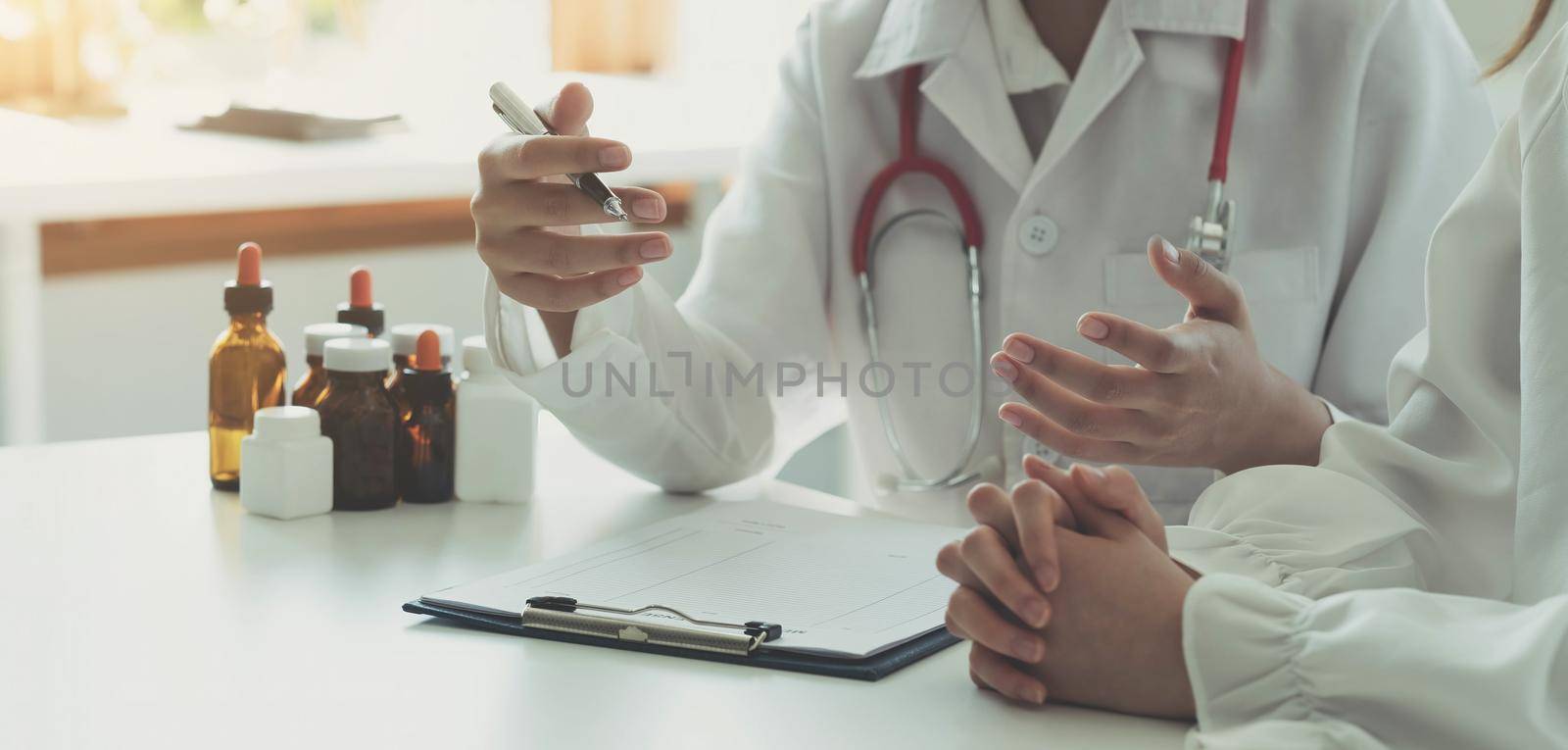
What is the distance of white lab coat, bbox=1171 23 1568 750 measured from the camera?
0.64m

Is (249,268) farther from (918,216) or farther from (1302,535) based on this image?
(1302,535)

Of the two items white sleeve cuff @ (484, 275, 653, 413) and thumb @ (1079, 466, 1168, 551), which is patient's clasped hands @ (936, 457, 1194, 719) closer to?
thumb @ (1079, 466, 1168, 551)

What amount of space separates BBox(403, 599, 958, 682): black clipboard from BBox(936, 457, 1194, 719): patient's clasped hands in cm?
5

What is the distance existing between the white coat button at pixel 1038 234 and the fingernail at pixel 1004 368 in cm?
45

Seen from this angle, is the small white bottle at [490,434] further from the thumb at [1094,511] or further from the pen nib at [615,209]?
the thumb at [1094,511]

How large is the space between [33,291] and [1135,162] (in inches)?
66.9

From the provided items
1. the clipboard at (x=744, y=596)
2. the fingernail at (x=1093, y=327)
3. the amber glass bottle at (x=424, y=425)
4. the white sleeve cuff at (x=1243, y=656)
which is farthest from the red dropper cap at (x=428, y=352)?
the white sleeve cuff at (x=1243, y=656)

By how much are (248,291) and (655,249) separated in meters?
0.39

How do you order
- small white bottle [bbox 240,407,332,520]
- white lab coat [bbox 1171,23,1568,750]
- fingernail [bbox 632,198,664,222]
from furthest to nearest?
small white bottle [bbox 240,407,332,520], fingernail [bbox 632,198,664,222], white lab coat [bbox 1171,23,1568,750]

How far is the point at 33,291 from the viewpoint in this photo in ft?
7.13

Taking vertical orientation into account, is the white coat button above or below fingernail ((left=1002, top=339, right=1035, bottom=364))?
above

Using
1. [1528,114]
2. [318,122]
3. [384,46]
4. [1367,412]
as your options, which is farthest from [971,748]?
[384,46]

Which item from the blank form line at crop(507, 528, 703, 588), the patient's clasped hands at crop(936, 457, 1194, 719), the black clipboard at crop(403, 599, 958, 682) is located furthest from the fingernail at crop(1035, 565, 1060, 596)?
the blank form line at crop(507, 528, 703, 588)

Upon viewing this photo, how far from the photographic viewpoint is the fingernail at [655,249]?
988mm
